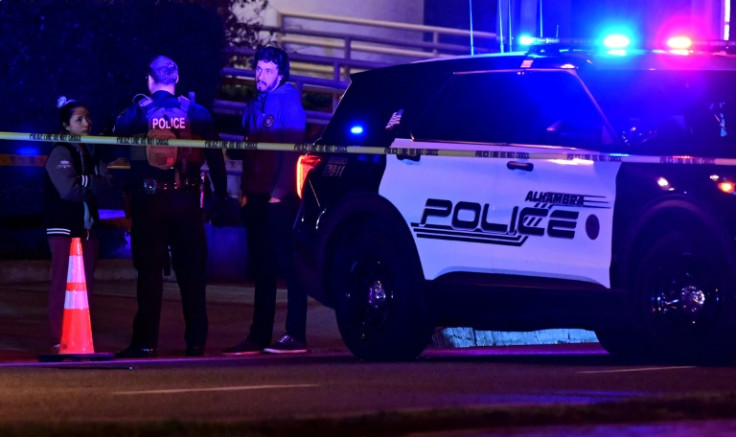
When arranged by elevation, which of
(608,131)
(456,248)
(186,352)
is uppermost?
(608,131)

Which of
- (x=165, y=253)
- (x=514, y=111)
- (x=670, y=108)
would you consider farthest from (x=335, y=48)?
(x=670, y=108)

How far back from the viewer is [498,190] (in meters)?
9.40

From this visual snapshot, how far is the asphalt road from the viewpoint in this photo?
677 cm

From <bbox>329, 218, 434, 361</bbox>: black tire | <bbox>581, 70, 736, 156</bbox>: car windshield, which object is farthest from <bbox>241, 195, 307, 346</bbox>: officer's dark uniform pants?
<bbox>581, 70, 736, 156</bbox>: car windshield

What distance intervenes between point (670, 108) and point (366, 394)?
270 centimetres

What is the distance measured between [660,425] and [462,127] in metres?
3.31

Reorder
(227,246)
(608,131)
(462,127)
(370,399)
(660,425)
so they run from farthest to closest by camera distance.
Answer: (227,246)
(462,127)
(608,131)
(370,399)
(660,425)

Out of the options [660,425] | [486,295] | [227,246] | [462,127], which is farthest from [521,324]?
[227,246]

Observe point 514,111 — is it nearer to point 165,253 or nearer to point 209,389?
point 165,253

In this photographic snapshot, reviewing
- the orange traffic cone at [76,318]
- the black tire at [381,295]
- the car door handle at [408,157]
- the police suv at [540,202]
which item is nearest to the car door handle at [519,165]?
the police suv at [540,202]

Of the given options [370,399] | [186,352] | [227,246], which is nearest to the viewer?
[370,399]

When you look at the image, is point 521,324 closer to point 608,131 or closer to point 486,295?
point 486,295

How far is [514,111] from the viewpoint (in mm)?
9570

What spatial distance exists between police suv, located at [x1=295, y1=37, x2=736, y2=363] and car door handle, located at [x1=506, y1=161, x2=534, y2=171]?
0.04ft
